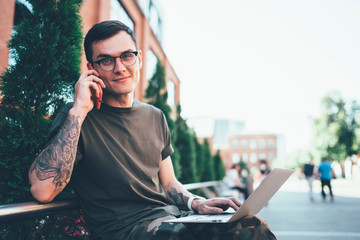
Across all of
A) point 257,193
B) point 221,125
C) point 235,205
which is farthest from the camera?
point 221,125

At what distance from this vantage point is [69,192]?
2529 mm

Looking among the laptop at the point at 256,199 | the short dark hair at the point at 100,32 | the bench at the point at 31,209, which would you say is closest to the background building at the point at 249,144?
the short dark hair at the point at 100,32

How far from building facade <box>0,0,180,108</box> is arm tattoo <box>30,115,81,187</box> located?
112 centimetres

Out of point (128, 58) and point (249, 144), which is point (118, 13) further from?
point (249, 144)

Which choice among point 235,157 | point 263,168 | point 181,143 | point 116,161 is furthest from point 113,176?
point 235,157

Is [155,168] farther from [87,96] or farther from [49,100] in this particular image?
[49,100]

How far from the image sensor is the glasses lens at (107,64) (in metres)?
2.11

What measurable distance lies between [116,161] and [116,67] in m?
0.67

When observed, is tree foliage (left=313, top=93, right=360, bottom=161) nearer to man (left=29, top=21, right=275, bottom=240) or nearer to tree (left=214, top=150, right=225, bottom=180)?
tree (left=214, top=150, right=225, bottom=180)

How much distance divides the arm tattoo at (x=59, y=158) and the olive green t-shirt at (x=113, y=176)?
0.10m

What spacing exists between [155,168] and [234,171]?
11.8 metres

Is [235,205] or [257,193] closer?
[257,193]

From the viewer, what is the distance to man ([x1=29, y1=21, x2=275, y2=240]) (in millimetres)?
1702

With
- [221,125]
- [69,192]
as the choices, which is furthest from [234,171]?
[221,125]
